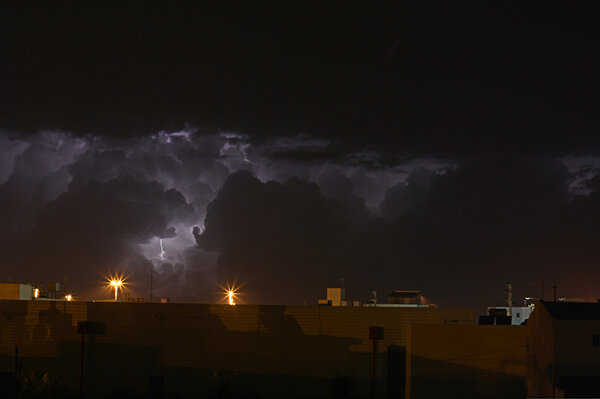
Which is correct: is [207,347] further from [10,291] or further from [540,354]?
[10,291]

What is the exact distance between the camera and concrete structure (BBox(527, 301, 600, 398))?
961 inches

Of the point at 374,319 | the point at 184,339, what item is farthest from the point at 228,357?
the point at 374,319

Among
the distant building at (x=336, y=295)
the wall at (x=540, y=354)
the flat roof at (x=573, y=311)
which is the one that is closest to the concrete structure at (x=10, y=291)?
the distant building at (x=336, y=295)

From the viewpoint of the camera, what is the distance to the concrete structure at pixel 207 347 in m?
27.6

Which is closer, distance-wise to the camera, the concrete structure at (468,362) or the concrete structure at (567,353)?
the concrete structure at (567,353)

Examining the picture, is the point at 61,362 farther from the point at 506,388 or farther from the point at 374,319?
the point at 506,388

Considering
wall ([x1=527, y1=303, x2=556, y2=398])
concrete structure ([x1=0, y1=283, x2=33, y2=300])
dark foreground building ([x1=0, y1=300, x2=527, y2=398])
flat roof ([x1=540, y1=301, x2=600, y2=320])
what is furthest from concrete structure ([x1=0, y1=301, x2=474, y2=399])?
concrete structure ([x1=0, y1=283, x2=33, y2=300])

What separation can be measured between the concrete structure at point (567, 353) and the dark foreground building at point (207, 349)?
4.28 meters

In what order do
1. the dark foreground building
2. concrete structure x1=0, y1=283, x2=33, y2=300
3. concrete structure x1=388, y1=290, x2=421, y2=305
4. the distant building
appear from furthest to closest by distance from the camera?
concrete structure x1=388, y1=290, x2=421, y2=305
the distant building
concrete structure x1=0, y1=283, x2=33, y2=300
the dark foreground building

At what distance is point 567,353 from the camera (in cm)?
2461

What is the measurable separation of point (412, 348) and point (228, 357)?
27.7 ft

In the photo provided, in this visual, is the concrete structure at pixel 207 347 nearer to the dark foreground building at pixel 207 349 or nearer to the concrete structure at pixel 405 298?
the dark foreground building at pixel 207 349

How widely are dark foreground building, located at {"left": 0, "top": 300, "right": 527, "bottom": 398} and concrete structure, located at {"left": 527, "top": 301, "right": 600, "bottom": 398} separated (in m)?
4.28

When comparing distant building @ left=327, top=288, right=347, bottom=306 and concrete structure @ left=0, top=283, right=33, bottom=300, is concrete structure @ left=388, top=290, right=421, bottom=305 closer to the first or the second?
distant building @ left=327, top=288, right=347, bottom=306
